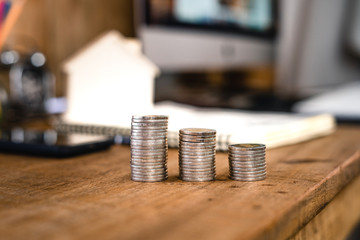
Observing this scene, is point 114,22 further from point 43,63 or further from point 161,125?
point 161,125

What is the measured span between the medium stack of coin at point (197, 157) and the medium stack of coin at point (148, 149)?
25 millimetres

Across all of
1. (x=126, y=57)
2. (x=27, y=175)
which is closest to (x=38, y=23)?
(x=126, y=57)

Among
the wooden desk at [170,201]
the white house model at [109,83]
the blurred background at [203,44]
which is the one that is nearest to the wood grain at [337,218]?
the wooden desk at [170,201]

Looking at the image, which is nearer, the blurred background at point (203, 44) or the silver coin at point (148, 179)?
the silver coin at point (148, 179)

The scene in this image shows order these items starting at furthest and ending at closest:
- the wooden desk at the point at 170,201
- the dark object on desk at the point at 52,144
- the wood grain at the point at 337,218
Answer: the dark object on desk at the point at 52,144 < the wood grain at the point at 337,218 < the wooden desk at the point at 170,201

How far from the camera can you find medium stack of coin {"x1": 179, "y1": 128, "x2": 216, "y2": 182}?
1.72ft

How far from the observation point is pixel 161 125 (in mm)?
537

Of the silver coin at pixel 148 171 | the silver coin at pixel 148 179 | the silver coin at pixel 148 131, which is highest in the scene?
the silver coin at pixel 148 131

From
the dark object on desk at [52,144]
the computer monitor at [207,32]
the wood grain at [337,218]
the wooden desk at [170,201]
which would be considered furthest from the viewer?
the computer monitor at [207,32]

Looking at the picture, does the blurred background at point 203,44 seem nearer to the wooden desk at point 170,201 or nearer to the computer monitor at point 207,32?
the computer monitor at point 207,32

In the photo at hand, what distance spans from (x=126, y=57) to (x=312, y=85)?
1552mm

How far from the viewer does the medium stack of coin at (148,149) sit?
524 mm

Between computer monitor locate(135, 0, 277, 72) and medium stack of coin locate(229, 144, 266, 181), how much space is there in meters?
0.84

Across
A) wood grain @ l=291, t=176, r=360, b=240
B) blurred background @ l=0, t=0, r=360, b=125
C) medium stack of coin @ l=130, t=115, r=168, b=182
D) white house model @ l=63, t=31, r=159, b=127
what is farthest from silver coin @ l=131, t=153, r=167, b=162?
blurred background @ l=0, t=0, r=360, b=125
